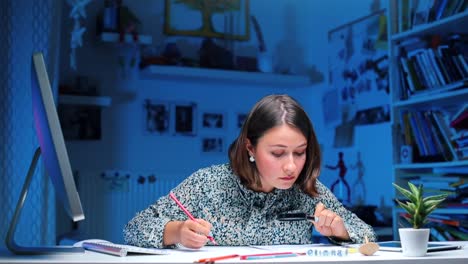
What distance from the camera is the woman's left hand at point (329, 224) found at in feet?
5.60

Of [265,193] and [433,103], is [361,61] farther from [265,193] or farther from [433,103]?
[265,193]

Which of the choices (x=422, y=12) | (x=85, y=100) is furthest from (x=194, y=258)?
(x=85, y=100)

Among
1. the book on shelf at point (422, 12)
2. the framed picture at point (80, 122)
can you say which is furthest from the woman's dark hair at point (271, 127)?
the framed picture at point (80, 122)

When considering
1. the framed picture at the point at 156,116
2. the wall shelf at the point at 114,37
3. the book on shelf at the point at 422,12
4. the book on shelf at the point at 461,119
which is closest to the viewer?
the book on shelf at the point at 461,119

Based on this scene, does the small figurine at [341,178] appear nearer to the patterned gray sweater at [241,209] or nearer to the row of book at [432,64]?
the row of book at [432,64]

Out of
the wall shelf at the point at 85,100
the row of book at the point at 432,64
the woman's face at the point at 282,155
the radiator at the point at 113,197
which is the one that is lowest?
the radiator at the point at 113,197

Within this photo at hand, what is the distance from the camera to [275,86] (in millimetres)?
4992

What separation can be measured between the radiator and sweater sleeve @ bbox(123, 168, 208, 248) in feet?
8.42

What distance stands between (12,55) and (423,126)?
207 centimetres

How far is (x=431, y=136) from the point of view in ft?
11.2

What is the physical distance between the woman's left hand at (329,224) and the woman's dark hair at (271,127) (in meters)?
0.19

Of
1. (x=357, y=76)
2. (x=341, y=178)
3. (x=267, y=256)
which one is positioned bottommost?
(x=341, y=178)

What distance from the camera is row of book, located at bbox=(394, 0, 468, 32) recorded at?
10.8ft

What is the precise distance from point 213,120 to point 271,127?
9.69 ft
